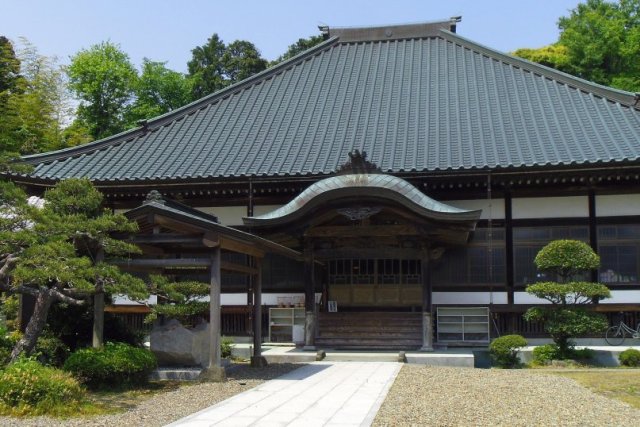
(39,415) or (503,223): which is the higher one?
(503,223)

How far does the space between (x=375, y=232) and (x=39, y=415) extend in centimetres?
988

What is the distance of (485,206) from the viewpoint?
59.0 ft

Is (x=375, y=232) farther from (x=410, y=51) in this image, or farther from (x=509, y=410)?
(x=410, y=51)

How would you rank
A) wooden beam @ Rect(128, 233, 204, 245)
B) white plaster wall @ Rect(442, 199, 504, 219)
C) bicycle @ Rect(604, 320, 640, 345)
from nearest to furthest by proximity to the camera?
wooden beam @ Rect(128, 233, 204, 245) < bicycle @ Rect(604, 320, 640, 345) < white plaster wall @ Rect(442, 199, 504, 219)

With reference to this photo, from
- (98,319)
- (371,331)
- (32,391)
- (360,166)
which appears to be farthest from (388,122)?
(32,391)

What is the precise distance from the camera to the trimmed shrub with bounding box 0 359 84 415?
8.70 meters

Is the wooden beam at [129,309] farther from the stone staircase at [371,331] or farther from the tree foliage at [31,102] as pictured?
the tree foliage at [31,102]

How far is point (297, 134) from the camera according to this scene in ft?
67.6

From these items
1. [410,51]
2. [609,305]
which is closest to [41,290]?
[609,305]

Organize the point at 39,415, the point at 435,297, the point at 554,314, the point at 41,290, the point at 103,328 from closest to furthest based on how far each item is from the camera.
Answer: the point at 39,415 < the point at 41,290 < the point at 103,328 < the point at 554,314 < the point at 435,297

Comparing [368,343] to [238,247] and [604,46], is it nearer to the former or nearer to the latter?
[238,247]

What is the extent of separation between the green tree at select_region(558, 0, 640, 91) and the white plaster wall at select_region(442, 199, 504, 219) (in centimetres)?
2320

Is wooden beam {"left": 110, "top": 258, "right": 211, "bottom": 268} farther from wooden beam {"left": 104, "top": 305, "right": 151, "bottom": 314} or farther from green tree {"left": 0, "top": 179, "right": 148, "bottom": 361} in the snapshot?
wooden beam {"left": 104, "top": 305, "right": 151, "bottom": 314}

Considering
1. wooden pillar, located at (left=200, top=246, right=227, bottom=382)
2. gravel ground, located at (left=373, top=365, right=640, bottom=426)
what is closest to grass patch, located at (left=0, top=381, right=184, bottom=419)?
wooden pillar, located at (left=200, top=246, right=227, bottom=382)
